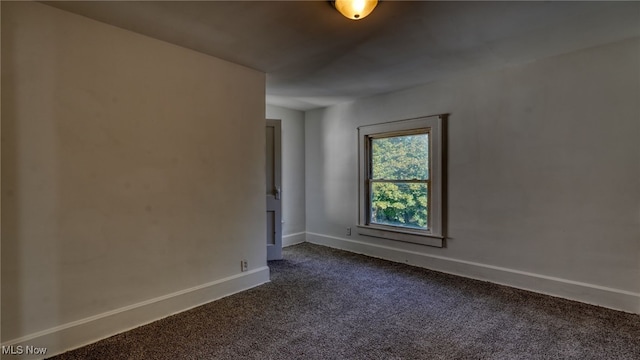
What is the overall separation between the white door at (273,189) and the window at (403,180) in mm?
1217

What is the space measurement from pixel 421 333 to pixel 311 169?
3.43m

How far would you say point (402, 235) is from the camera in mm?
4184

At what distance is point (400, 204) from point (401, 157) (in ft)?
2.10

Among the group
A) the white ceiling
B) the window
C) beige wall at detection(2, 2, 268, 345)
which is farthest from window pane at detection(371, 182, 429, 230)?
beige wall at detection(2, 2, 268, 345)

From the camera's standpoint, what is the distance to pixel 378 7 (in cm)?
211

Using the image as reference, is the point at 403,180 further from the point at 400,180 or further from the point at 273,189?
the point at 273,189

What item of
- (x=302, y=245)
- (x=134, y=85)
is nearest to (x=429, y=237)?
(x=302, y=245)

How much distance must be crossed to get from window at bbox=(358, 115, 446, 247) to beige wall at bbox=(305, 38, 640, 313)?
0.49 feet

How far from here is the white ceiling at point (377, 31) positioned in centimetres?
211

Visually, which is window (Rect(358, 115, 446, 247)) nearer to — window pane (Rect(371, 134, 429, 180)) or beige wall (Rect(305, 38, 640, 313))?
window pane (Rect(371, 134, 429, 180))

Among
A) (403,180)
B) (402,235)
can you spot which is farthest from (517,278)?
(403,180)

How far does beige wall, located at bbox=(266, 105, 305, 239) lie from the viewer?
17.0ft

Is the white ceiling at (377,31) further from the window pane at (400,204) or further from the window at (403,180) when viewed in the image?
the window pane at (400,204)

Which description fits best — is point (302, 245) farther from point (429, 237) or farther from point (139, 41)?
point (139, 41)
